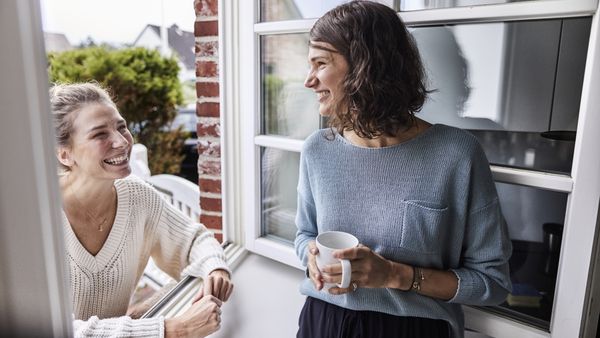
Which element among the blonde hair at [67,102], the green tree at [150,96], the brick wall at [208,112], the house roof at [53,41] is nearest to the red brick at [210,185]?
the brick wall at [208,112]

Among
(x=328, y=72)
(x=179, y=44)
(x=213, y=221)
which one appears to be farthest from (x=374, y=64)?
(x=179, y=44)

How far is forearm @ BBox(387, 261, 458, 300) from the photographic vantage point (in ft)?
3.10

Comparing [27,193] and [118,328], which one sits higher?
[27,193]

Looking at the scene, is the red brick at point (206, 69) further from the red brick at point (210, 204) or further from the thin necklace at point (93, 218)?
the thin necklace at point (93, 218)

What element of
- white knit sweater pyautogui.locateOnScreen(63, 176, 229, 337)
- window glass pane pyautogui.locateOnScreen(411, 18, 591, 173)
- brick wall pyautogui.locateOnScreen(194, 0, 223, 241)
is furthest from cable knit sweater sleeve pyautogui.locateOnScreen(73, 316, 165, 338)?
window glass pane pyautogui.locateOnScreen(411, 18, 591, 173)

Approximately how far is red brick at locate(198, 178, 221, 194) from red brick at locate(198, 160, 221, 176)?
30 millimetres

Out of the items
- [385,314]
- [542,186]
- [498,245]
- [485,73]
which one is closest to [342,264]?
[385,314]

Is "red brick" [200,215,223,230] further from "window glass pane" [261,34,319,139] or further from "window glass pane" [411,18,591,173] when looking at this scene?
"window glass pane" [411,18,591,173]

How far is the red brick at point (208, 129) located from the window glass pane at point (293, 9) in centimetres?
48

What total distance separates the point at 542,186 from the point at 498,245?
196 mm

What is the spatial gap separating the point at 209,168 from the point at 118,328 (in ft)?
2.61

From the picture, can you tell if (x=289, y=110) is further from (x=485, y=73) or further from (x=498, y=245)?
(x=498, y=245)

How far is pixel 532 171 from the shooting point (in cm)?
104

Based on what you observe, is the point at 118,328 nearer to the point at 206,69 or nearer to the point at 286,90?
the point at 286,90
